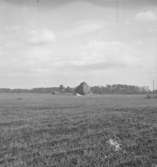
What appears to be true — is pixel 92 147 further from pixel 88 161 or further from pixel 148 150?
pixel 148 150

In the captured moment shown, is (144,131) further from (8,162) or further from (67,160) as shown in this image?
(8,162)

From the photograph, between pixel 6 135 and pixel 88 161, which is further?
pixel 6 135

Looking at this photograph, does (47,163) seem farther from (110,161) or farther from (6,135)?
(6,135)

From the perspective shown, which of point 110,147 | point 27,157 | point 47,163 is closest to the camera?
point 47,163

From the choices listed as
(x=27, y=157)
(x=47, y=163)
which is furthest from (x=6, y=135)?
(x=47, y=163)

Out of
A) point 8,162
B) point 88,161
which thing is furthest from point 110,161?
point 8,162

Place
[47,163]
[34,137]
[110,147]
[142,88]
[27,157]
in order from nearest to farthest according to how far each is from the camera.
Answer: [47,163] → [27,157] → [110,147] → [34,137] → [142,88]

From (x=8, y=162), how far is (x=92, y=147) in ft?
9.91

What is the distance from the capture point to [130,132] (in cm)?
909

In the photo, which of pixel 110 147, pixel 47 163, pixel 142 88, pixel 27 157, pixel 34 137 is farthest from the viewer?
pixel 142 88

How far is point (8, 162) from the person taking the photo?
228 inches

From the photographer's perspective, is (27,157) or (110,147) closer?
(27,157)

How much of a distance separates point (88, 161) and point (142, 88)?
457 feet

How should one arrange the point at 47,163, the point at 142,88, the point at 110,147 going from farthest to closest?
the point at 142,88, the point at 110,147, the point at 47,163
